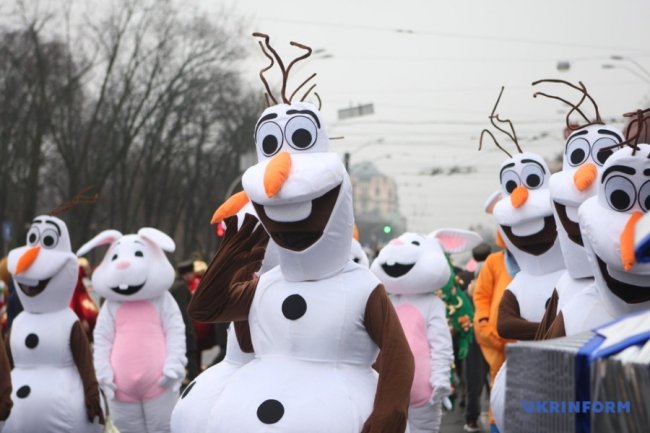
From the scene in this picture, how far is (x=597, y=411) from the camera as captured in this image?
2656 millimetres

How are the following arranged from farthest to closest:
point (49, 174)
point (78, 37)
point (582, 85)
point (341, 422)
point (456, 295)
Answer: point (49, 174), point (78, 37), point (456, 295), point (582, 85), point (341, 422)

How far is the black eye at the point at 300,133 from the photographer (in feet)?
19.7

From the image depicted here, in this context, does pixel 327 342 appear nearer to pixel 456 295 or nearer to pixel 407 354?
pixel 407 354

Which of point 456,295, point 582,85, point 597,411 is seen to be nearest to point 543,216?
point 582,85

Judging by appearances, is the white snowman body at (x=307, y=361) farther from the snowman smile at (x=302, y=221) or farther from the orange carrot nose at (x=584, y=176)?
the orange carrot nose at (x=584, y=176)

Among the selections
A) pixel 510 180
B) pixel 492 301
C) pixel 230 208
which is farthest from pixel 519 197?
pixel 230 208

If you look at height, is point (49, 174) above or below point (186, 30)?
below

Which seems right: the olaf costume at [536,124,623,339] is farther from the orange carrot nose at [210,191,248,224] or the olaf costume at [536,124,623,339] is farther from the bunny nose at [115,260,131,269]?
the bunny nose at [115,260,131,269]

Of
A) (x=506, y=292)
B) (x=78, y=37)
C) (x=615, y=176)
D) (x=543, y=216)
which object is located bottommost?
(x=506, y=292)

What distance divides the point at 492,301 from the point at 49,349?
3.69m

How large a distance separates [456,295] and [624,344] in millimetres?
10735

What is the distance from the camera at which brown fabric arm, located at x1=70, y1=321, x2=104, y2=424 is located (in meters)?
9.19

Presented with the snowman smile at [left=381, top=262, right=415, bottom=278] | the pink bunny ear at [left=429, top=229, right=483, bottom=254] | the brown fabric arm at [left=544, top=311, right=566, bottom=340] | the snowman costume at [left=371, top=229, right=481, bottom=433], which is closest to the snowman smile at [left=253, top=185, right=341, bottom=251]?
the brown fabric arm at [left=544, top=311, right=566, bottom=340]

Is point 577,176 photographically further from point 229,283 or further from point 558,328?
point 229,283
